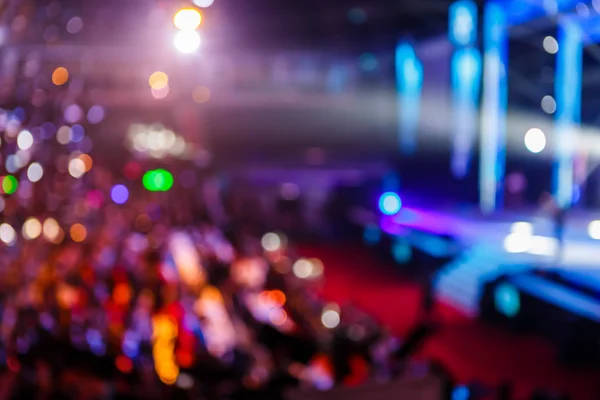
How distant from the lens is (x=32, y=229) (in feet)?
21.8

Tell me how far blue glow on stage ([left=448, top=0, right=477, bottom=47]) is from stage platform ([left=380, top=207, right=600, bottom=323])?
242 cm

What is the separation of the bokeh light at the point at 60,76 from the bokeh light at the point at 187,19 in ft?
13.8

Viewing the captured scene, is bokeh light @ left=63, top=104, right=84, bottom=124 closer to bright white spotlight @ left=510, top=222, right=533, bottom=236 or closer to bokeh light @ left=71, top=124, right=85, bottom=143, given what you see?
bokeh light @ left=71, top=124, right=85, bottom=143

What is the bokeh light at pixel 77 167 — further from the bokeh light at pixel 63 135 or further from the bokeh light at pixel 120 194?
the bokeh light at pixel 120 194

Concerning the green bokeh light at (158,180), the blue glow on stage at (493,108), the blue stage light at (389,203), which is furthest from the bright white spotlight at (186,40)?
the green bokeh light at (158,180)

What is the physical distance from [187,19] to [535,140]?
6289mm

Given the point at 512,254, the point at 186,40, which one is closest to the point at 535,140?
the point at 512,254

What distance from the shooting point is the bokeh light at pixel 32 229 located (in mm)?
6315

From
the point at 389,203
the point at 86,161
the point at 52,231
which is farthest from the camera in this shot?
the point at 86,161

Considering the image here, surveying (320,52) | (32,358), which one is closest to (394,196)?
(320,52)

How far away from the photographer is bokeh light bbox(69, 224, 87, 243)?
8.03 m

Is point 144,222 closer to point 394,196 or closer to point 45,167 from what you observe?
point 45,167

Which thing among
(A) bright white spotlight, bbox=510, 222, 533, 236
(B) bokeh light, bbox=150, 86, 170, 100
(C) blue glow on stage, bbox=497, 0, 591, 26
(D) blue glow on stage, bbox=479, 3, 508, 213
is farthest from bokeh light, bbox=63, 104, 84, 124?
(A) bright white spotlight, bbox=510, 222, 533, 236

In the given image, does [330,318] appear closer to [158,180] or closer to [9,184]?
[9,184]
